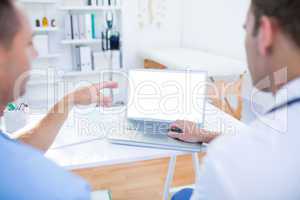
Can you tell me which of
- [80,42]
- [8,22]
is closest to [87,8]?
[80,42]

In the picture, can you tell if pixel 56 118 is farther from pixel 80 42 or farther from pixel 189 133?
pixel 80 42

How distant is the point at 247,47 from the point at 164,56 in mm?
2866

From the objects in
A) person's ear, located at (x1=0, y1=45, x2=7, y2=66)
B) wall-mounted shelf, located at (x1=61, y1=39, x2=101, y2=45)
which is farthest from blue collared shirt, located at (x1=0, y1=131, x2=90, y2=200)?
wall-mounted shelf, located at (x1=61, y1=39, x2=101, y2=45)

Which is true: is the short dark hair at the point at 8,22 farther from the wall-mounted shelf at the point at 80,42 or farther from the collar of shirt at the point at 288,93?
the wall-mounted shelf at the point at 80,42

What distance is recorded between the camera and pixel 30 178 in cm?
58

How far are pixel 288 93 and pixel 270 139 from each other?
11 centimetres

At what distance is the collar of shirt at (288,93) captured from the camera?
645mm

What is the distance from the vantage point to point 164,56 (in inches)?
142

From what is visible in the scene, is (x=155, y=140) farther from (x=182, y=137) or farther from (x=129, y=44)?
(x=129, y=44)

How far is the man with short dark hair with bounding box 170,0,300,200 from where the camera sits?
2.05 ft

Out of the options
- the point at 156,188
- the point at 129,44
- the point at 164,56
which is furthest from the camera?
the point at 129,44

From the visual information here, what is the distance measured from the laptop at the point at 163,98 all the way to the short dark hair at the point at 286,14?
83 cm

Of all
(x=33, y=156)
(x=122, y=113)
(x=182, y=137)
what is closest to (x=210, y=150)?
(x=33, y=156)

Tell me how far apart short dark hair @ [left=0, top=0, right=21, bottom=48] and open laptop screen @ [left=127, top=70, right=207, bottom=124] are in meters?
0.92
